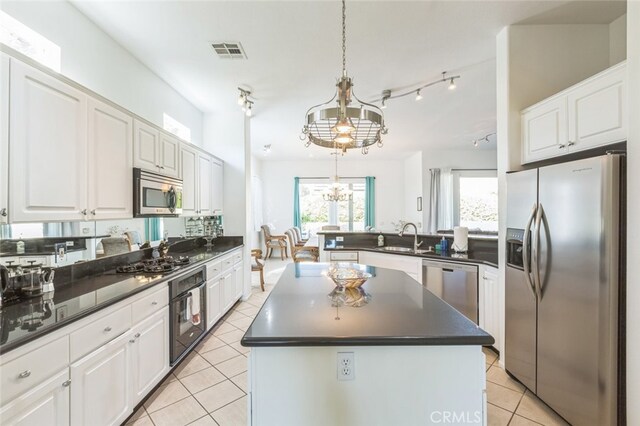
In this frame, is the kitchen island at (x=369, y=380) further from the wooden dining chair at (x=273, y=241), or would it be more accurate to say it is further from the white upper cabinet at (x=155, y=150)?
the wooden dining chair at (x=273, y=241)

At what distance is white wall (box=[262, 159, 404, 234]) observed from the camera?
832cm

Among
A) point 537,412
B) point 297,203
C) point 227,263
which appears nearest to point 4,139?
point 227,263

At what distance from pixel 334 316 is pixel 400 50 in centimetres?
259

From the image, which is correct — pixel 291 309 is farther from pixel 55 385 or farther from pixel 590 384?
pixel 590 384

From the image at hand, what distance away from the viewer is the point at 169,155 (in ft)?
9.58

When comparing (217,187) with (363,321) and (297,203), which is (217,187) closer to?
(363,321)

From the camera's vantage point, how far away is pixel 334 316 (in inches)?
52.1

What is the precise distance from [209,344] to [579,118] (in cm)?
382

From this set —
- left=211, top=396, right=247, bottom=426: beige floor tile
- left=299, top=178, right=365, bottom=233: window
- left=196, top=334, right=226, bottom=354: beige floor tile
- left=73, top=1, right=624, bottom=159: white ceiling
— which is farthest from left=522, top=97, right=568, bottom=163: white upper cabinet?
left=299, top=178, right=365, bottom=233: window

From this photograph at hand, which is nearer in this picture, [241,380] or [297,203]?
[241,380]

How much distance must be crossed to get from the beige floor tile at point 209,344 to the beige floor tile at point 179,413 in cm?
77

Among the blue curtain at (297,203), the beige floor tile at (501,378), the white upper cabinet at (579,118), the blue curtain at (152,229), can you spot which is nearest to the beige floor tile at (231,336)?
the blue curtain at (152,229)

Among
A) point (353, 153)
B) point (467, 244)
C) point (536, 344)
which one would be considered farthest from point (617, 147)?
point (353, 153)

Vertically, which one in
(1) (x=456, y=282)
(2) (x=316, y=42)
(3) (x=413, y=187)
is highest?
(2) (x=316, y=42)
